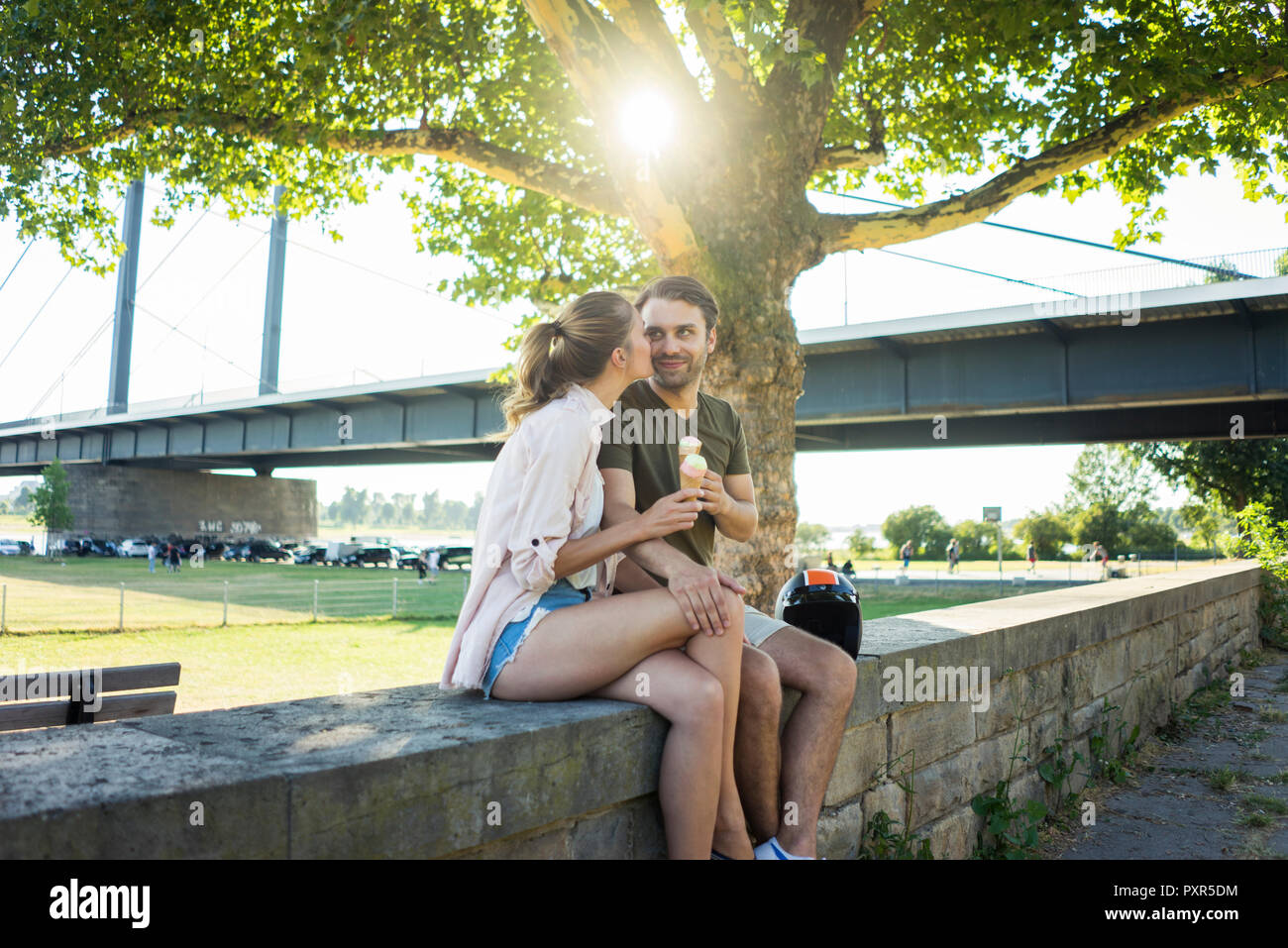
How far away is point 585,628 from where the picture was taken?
2555 millimetres

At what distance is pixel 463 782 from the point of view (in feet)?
6.70

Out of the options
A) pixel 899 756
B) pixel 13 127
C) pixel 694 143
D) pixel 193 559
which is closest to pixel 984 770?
pixel 899 756

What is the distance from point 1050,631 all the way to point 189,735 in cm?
445

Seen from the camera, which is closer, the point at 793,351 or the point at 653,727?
the point at 653,727

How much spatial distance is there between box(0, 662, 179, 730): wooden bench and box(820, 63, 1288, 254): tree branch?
646 centimetres

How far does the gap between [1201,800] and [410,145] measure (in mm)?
8423

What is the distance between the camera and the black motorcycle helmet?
3559mm

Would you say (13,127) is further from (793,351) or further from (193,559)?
(193,559)

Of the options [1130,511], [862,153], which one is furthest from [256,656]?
[1130,511]


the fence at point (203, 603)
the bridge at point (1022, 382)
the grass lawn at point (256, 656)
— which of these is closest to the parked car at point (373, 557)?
the fence at point (203, 603)

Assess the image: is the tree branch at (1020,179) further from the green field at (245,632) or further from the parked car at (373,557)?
the parked car at (373,557)

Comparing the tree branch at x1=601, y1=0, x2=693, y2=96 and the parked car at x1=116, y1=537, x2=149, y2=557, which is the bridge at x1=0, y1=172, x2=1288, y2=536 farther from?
the parked car at x1=116, y1=537, x2=149, y2=557

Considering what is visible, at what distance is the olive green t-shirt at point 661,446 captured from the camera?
2979 mm

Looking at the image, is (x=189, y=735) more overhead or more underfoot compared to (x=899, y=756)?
more overhead
